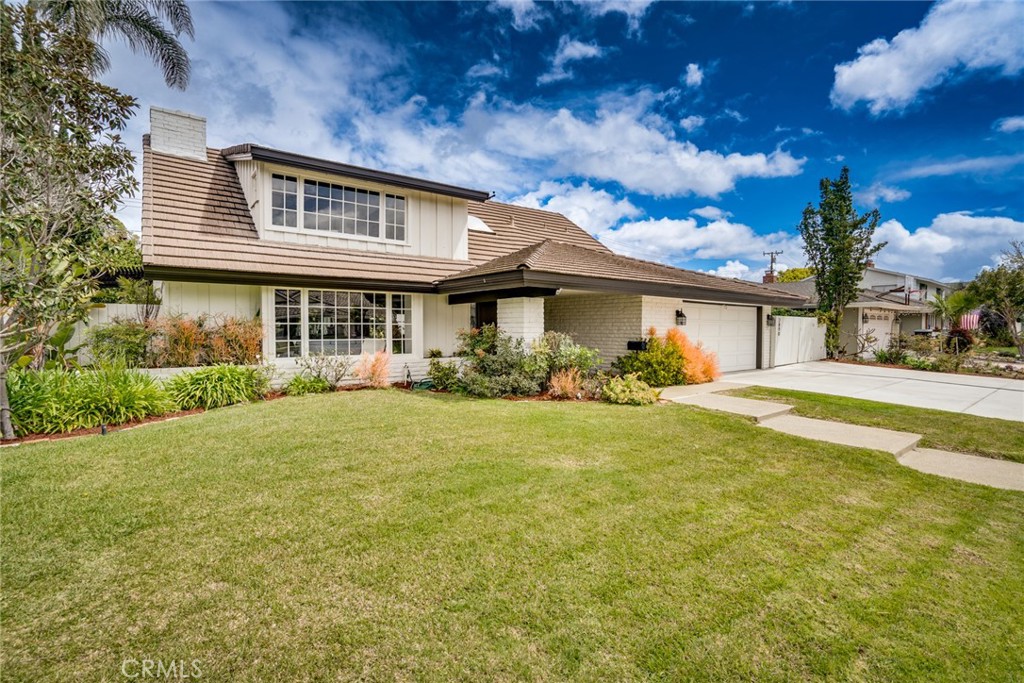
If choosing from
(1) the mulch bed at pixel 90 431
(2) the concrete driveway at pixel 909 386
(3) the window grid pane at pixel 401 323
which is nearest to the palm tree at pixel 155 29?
(3) the window grid pane at pixel 401 323

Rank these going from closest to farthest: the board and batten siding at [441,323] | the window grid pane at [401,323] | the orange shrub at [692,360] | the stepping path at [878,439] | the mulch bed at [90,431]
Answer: the stepping path at [878,439]
the mulch bed at [90,431]
the orange shrub at [692,360]
the window grid pane at [401,323]
the board and batten siding at [441,323]

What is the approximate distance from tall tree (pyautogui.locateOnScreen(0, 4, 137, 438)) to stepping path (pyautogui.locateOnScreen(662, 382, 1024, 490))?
10254mm

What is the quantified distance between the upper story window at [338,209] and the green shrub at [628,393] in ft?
25.2

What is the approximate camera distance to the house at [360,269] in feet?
32.8

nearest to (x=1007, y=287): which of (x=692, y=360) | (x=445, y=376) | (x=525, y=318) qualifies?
(x=692, y=360)

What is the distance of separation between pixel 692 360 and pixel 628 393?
3749 millimetres

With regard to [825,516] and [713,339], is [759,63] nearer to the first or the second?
[713,339]

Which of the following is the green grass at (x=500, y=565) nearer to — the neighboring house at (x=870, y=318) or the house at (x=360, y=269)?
the house at (x=360, y=269)

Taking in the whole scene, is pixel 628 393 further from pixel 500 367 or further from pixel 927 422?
pixel 927 422

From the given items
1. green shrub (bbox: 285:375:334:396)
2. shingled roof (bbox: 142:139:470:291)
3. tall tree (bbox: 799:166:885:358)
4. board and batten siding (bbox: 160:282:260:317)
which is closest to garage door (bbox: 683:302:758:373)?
tall tree (bbox: 799:166:885:358)

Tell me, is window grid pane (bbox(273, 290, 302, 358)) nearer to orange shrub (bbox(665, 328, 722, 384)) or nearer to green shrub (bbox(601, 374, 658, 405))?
green shrub (bbox(601, 374, 658, 405))

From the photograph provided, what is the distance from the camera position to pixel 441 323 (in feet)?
43.2

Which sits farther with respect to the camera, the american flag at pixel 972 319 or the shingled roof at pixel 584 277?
the american flag at pixel 972 319

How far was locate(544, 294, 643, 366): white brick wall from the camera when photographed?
39.5ft
